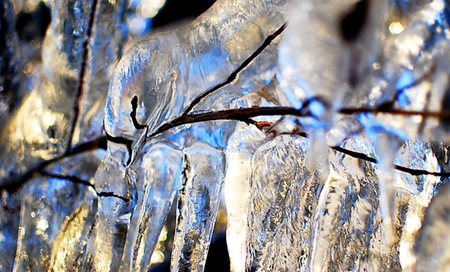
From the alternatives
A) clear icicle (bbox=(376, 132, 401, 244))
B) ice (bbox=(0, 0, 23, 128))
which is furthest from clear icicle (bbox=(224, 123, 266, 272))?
ice (bbox=(0, 0, 23, 128))

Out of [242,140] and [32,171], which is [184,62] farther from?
[32,171]

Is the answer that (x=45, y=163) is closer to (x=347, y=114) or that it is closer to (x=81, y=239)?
(x=81, y=239)

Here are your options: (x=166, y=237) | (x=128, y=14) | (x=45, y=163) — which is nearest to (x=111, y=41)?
(x=128, y=14)

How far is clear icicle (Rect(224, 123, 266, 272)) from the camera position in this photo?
2.28 feet

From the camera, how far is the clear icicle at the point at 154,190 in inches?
27.5

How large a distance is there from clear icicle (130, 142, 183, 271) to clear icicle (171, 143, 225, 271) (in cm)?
2

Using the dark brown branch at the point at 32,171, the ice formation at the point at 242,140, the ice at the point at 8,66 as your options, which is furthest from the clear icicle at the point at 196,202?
the ice at the point at 8,66

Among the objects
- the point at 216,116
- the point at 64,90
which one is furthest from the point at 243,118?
the point at 64,90

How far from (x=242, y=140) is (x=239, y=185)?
0.22 feet

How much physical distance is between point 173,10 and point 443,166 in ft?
1.59

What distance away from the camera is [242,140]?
27.5 inches

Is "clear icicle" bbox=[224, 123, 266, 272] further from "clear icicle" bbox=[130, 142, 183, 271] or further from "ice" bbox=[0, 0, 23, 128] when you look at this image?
"ice" bbox=[0, 0, 23, 128]

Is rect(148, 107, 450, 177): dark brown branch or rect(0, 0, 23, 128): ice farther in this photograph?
rect(0, 0, 23, 128): ice

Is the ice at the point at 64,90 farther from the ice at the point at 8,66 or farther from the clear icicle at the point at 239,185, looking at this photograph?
the clear icicle at the point at 239,185
